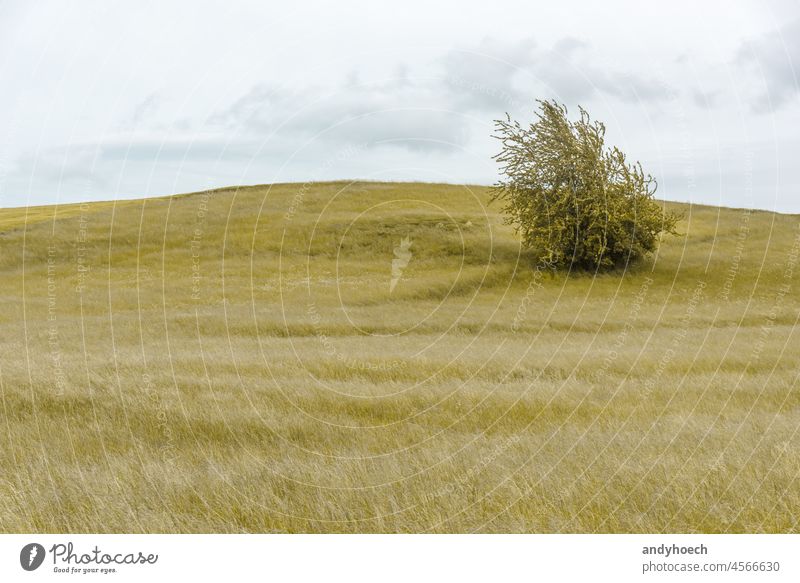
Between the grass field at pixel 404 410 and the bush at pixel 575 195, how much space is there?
3.28m

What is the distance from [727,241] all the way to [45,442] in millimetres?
50713

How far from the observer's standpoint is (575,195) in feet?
115

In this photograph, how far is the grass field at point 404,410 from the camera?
21.8 feet

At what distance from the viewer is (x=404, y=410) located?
1130cm

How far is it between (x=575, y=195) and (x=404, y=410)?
26.2 metres

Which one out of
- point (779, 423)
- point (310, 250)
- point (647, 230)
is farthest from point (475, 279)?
point (779, 423)

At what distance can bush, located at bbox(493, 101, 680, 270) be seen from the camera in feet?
119

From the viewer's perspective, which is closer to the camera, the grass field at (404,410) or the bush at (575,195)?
the grass field at (404,410)

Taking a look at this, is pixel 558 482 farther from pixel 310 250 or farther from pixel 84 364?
pixel 310 250

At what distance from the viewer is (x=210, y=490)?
7.16 m

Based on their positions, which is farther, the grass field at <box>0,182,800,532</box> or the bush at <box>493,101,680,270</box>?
the bush at <box>493,101,680,270</box>

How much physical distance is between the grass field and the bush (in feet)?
10.7

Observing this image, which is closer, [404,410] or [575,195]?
[404,410]

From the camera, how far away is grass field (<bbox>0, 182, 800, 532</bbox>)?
21.8 ft
